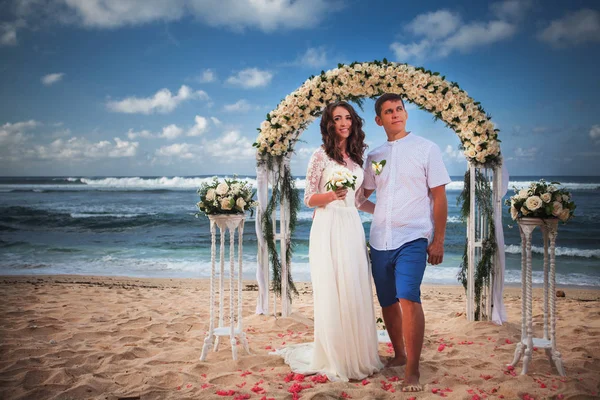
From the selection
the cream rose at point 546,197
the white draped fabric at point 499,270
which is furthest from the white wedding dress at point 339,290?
the white draped fabric at point 499,270

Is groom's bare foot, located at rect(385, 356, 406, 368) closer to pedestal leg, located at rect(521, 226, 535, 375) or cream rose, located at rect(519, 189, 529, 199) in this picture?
pedestal leg, located at rect(521, 226, 535, 375)

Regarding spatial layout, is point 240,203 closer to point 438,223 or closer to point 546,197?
point 438,223

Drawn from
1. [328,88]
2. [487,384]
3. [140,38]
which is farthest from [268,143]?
[140,38]

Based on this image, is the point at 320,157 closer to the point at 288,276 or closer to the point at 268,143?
the point at 268,143

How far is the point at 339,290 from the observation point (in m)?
3.80

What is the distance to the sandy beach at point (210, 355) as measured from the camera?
3527 millimetres

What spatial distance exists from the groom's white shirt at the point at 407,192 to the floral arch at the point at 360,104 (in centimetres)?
155

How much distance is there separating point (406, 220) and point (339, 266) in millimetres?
689

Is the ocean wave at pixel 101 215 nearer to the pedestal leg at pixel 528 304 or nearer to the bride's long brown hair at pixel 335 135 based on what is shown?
the bride's long brown hair at pixel 335 135

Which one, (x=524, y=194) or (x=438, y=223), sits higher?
(x=524, y=194)

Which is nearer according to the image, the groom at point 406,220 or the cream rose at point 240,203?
the groom at point 406,220

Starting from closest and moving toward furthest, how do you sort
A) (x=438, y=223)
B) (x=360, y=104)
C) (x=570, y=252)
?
(x=438, y=223) < (x=360, y=104) < (x=570, y=252)

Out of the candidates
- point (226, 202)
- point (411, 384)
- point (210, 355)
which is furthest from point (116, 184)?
point (411, 384)

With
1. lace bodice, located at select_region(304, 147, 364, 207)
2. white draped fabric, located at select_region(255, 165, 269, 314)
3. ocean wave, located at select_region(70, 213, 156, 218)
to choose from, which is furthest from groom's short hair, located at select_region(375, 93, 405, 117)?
ocean wave, located at select_region(70, 213, 156, 218)
